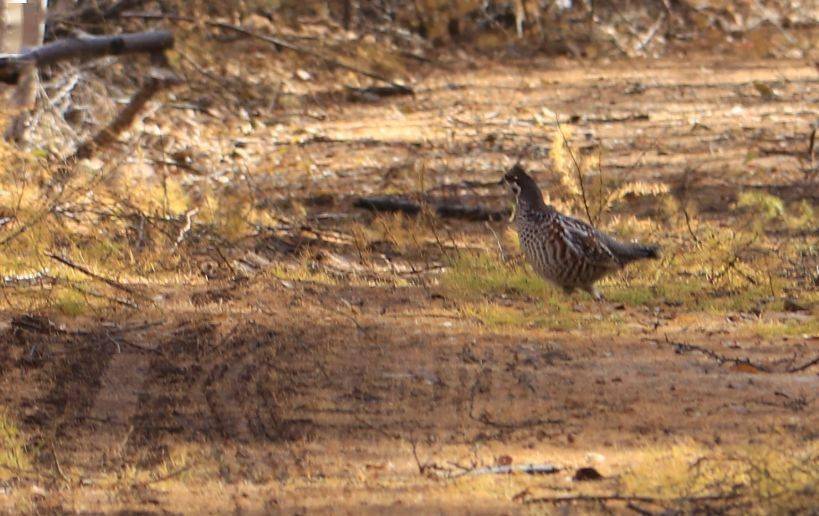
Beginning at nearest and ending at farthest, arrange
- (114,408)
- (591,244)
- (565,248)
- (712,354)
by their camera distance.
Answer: (114,408), (712,354), (565,248), (591,244)

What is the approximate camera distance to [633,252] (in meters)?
8.38

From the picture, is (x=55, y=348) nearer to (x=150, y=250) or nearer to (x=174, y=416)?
(x=174, y=416)

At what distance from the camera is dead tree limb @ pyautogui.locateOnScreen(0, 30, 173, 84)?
9.03m

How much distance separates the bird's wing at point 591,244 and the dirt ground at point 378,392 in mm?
260

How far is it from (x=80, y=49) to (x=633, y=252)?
3909 mm

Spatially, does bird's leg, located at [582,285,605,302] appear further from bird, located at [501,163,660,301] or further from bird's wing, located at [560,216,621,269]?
bird's wing, located at [560,216,621,269]

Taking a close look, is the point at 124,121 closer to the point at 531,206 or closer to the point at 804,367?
the point at 531,206

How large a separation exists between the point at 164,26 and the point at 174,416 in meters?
9.49

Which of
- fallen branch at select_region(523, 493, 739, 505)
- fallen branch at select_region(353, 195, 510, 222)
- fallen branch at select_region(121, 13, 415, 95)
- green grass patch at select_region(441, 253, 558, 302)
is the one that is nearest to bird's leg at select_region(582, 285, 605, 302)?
green grass patch at select_region(441, 253, 558, 302)

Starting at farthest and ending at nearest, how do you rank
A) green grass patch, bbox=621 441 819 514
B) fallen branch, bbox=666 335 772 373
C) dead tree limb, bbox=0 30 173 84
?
dead tree limb, bbox=0 30 173 84
fallen branch, bbox=666 335 772 373
green grass patch, bbox=621 441 819 514

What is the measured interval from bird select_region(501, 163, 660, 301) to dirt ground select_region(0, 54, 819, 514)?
0.18 metres

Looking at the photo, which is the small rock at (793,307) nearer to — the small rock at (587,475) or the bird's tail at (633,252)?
the bird's tail at (633,252)

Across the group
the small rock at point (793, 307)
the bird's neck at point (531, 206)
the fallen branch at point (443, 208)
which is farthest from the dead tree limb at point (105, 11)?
the small rock at point (793, 307)

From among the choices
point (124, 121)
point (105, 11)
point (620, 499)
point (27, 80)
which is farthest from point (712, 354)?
point (105, 11)
